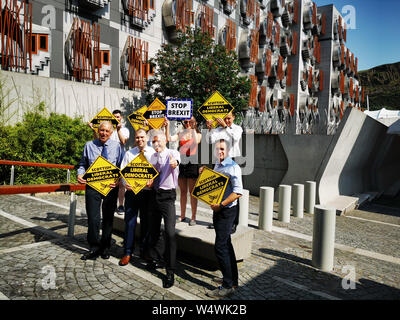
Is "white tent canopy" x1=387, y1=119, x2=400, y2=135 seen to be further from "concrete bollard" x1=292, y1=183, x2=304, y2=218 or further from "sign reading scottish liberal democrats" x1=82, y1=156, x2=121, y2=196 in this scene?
"sign reading scottish liberal democrats" x1=82, y1=156, x2=121, y2=196

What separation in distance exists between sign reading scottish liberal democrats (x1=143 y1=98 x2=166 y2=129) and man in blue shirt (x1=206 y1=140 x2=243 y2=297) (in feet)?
8.63

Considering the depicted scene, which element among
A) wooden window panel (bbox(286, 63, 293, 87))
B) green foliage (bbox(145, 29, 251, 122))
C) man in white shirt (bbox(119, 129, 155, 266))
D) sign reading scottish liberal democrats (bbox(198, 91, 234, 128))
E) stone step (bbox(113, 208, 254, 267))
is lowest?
stone step (bbox(113, 208, 254, 267))

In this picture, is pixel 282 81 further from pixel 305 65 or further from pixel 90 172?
pixel 90 172

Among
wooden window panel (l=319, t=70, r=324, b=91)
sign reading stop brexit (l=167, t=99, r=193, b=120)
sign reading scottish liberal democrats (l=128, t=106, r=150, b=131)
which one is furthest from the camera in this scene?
wooden window panel (l=319, t=70, r=324, b=91)

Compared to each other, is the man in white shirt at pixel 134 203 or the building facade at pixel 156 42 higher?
the building facade at pixel 156 42

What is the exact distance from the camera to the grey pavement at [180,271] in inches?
143

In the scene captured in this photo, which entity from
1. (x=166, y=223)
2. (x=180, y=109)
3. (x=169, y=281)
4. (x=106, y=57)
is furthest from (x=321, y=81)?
(x=169, y=281)

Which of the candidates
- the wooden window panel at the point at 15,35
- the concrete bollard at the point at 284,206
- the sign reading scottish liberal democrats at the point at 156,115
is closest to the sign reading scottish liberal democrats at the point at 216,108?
the sign reading scottish liberal democrats at the point at 156,115

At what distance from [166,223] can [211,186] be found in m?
0.81

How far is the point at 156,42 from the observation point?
63.6ft

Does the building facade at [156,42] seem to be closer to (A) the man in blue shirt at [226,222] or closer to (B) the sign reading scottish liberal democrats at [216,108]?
(B) the sign reading scottish liberal democrats at [216,108]

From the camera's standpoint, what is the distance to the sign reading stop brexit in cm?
615

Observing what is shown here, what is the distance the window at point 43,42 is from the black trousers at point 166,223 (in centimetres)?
1271

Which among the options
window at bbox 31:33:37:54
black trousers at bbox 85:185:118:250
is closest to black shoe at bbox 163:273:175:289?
black trousers at bbox 85:185:118:250
